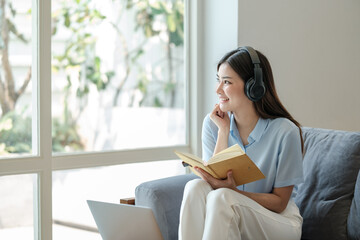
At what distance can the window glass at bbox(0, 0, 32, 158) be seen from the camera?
2.40 metres

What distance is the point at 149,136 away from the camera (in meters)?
2.98

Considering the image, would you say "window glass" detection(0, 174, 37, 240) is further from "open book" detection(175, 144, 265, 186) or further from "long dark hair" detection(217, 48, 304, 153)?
"long dark hair" detection(217, 48, 304, 153)

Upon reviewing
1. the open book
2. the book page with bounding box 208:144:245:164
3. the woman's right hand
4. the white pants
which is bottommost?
the white pants

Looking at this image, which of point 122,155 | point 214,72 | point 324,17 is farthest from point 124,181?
point 324,17

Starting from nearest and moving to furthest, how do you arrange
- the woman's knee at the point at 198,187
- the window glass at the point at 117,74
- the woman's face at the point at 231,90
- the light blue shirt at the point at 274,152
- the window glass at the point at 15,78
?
the woman's knee at the point at 198,187 < the light blue shirt at the point at 274,152 < the woman's face at the point at 231,90 < the window glass at the point at 15,78 < the window glass at the point at 117,74

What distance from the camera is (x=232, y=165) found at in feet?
5.89

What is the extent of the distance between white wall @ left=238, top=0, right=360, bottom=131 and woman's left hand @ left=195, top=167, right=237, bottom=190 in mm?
1190

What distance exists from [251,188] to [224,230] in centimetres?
41

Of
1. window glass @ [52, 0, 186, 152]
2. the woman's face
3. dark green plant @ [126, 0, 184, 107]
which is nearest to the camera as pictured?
the woman's face

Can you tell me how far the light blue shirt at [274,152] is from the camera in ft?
6.44

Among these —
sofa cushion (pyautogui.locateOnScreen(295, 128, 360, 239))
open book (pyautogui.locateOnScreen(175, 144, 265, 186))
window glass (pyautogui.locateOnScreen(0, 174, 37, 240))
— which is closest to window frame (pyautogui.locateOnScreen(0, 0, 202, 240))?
window glass (pyautogui.locateOnScreen(0, 174, 37, 240))

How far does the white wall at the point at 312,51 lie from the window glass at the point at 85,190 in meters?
0.98

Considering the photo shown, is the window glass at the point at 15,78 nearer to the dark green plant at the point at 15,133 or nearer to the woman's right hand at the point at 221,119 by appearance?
the dark green plant at the point at 15,133

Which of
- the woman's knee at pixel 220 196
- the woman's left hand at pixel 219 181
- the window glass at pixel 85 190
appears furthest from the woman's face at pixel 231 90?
the window glass at pixel 85 190
